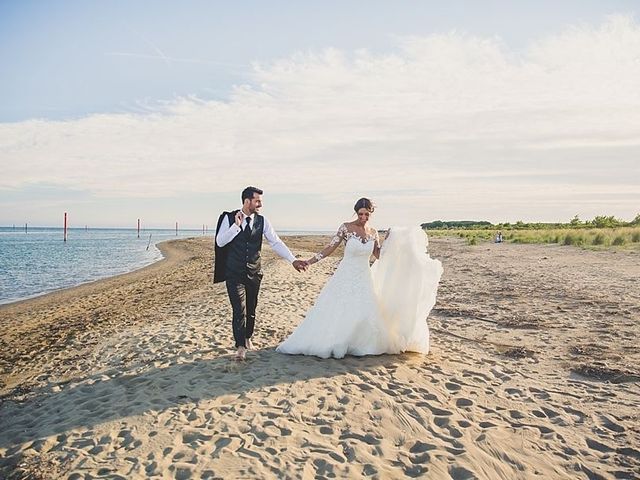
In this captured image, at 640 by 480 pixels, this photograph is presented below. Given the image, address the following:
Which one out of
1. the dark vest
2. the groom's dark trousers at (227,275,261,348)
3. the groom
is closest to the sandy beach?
the groom's dark trousers at (227,275,261,348)

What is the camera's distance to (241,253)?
6918 millimetres

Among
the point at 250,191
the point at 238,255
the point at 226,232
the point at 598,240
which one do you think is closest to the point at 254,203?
the point at 250,191

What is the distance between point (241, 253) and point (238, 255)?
5 centimetres

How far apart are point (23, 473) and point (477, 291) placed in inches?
525

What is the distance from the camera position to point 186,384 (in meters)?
6.30

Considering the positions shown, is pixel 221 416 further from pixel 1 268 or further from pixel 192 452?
pixel 1 268

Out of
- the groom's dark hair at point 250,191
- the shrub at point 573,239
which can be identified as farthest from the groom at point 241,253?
the shrub at point 573,239

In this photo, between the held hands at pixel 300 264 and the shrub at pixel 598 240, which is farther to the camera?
the shrub at pixel 598 240

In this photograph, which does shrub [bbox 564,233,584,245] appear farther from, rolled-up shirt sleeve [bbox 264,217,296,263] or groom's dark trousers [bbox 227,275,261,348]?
groom's dark trousers [bbox 227,275,261,348]

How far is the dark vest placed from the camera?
6.91 metres

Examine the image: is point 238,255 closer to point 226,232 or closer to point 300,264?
point 226,232

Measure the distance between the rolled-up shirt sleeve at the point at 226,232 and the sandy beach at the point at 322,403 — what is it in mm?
1851

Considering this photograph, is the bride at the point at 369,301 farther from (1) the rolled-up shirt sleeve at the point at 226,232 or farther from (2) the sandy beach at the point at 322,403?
(1) the rolled-up shirt sleeve at the point at 226,232

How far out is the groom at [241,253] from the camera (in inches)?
269
